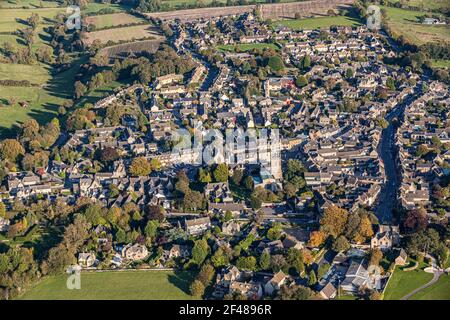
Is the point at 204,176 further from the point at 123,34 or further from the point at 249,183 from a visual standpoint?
the point at 123,34

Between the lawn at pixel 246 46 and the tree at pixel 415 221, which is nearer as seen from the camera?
the tree at pixel 415 221

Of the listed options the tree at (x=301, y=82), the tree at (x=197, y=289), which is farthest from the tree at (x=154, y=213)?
the tree at (x=301, y=82)

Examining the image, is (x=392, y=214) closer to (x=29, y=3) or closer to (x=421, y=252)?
(x=421, y=252)

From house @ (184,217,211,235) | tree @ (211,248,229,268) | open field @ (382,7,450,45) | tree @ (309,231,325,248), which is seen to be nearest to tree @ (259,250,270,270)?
tree @ (211,248,229,268)

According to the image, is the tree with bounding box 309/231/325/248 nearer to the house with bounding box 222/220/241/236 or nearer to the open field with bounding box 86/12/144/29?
the house with bounding box 222/220/241/236

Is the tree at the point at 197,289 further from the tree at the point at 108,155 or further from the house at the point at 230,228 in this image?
the tree at the point at 108,155
